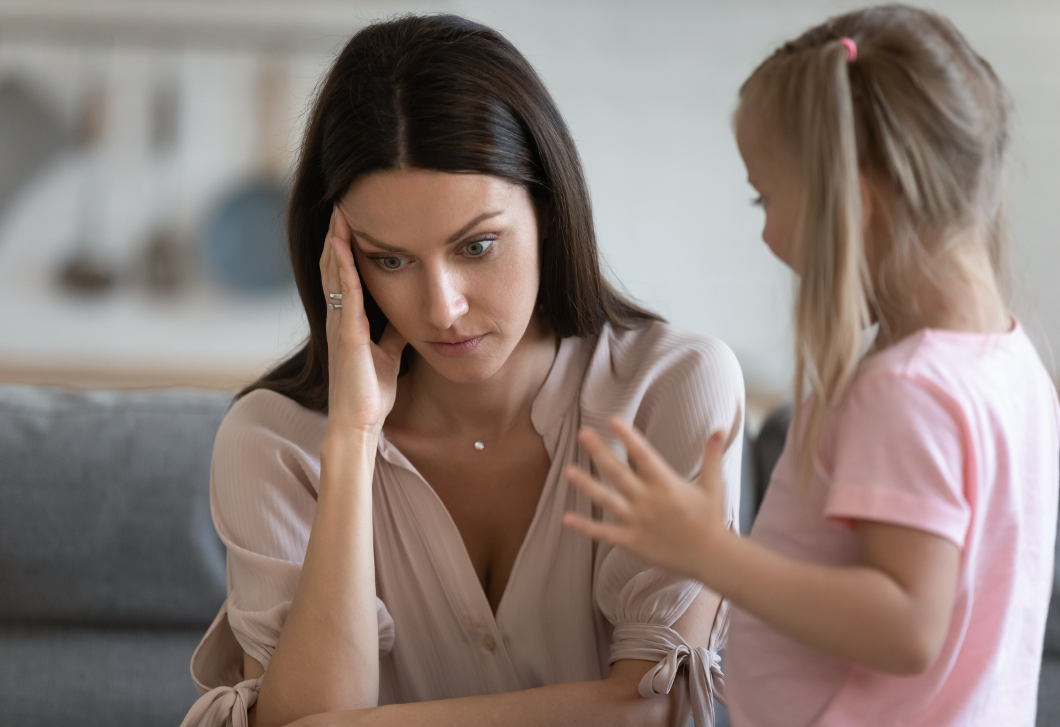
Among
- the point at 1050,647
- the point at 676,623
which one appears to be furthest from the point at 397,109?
the point at 1050,647

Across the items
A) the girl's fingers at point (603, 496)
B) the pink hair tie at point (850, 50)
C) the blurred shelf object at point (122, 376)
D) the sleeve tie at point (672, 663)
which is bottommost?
the blurred shelf object at point (122, 376)

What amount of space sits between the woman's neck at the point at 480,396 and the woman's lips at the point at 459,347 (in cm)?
21

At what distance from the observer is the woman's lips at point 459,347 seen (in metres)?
1.20

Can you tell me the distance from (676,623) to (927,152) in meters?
0.71

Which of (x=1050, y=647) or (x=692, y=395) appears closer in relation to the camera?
(x=692, y=395)

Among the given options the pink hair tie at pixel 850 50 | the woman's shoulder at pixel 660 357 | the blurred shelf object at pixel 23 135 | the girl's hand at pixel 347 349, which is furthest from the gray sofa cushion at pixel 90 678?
the blurred shelf object at pixel 23 135

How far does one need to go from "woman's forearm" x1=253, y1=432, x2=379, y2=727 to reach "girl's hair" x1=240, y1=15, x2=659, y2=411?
27 centimetres

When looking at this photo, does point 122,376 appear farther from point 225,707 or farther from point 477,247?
point 477,247

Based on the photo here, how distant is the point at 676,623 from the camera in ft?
3.97

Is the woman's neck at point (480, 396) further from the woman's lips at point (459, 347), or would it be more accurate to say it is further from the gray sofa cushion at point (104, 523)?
the gray sofa cushion at point (104, 523)

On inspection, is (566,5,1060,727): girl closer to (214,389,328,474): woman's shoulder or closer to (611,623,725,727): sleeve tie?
(611,623,725,727): sleeve tie

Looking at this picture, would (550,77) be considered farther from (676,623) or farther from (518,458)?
(676,623)

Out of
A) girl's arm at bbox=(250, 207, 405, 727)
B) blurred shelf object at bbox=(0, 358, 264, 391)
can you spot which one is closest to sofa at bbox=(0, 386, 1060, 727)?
girl's arm at bbox=(250, 207, 405, 727)

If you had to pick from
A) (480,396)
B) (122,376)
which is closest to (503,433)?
(480,396)
